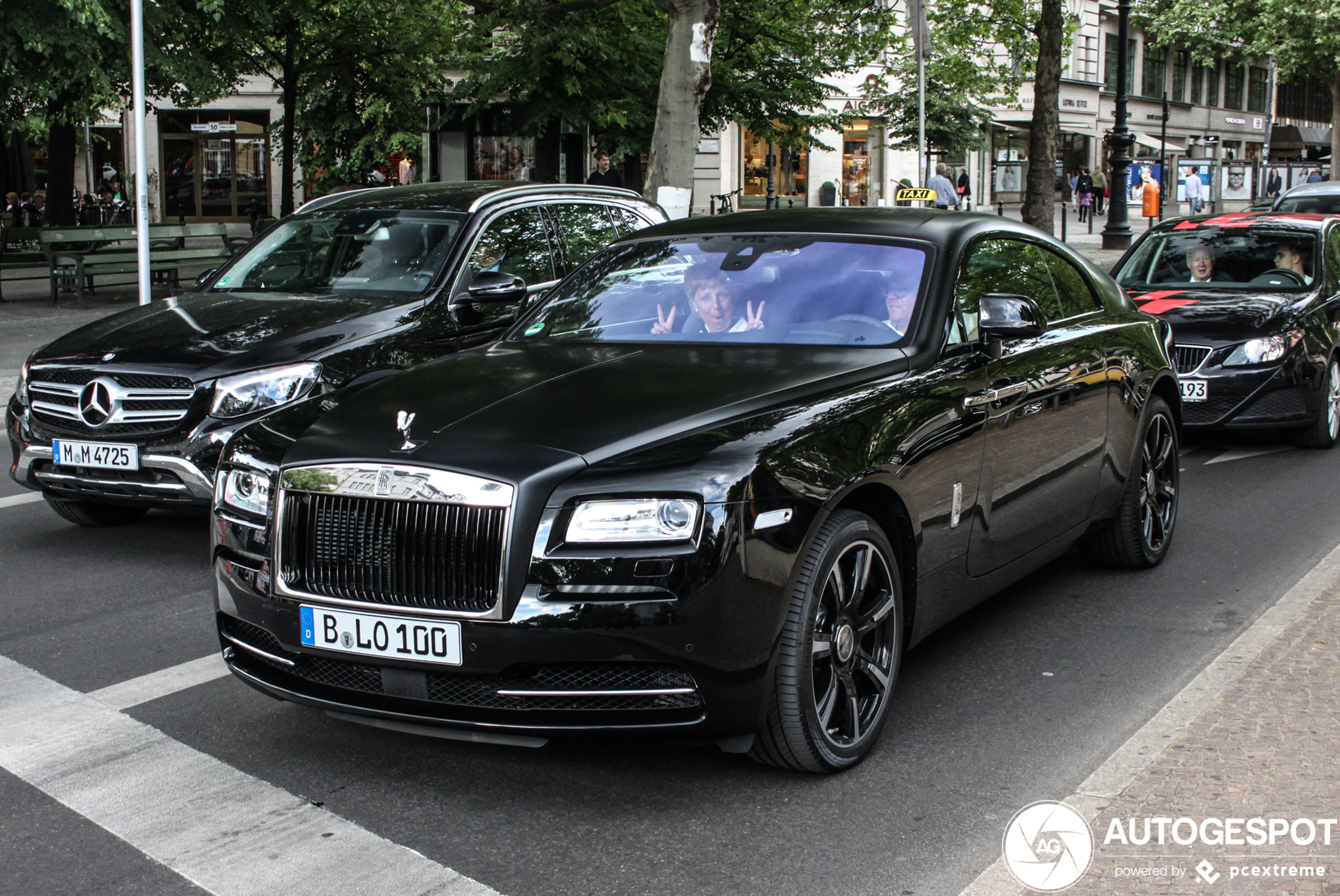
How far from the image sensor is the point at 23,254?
21609 mm

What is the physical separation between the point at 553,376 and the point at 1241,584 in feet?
11.3

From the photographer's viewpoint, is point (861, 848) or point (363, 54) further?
point (363, 54)

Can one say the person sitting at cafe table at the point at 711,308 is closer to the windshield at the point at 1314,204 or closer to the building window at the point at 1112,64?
the windshield at the point at 1314,204

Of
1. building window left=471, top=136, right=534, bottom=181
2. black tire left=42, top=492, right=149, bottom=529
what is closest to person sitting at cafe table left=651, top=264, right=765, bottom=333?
black tire left=42, top=492, right=149, bottom=529

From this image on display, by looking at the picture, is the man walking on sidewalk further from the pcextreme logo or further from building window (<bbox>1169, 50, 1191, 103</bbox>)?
building window (<bbox>1169, 50, 1191, 103</bbox>)

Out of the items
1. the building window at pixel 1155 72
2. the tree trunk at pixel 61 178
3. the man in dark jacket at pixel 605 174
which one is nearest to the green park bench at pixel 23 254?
the tree trunk at pixel 61 178

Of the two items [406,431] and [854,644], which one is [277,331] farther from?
[854,644]

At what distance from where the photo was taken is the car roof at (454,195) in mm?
8055

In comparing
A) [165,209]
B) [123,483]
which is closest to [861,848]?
[123,483]

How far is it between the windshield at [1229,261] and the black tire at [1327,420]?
68 centimetres

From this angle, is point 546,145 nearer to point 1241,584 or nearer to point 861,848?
point 1241,584

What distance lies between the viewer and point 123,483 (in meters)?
6.50

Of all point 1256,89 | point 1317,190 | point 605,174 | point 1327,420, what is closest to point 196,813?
point 1327,420

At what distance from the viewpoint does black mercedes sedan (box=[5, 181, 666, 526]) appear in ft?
21.2
